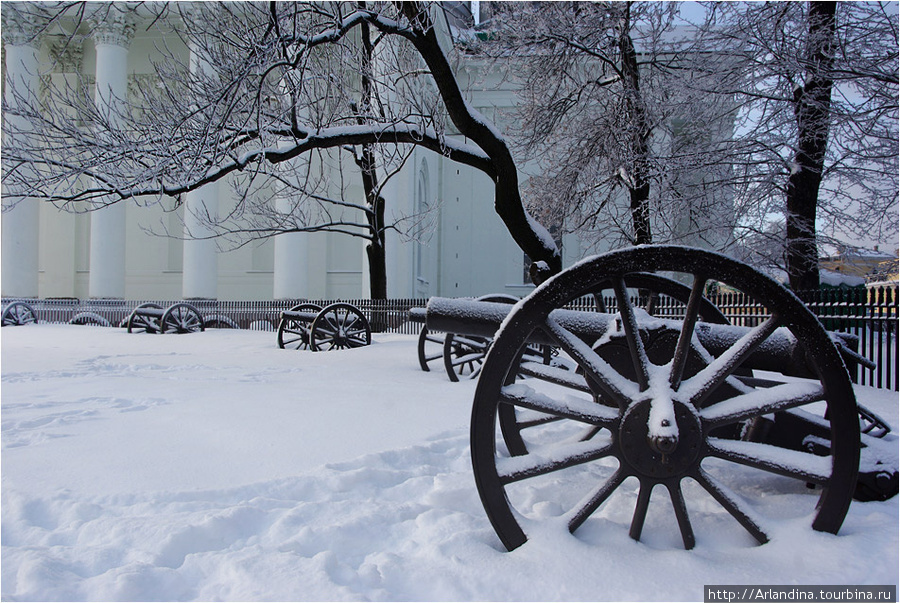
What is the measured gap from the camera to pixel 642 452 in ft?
7.27

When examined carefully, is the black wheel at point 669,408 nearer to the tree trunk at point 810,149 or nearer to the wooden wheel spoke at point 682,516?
the wooden wheel spoke at point 682,516

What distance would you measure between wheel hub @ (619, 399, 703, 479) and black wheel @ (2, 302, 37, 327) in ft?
78.5

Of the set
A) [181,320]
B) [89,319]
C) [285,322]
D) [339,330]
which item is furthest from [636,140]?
[89,319]

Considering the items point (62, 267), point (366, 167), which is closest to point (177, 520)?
point (366, 167)

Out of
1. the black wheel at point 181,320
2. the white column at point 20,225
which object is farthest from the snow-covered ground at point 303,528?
the white column at point 20,225

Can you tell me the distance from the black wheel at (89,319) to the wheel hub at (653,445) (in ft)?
78.7

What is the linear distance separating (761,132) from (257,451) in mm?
11236

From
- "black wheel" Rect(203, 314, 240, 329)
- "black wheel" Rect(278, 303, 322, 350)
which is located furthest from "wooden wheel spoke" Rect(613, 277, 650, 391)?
"black wheel" Rect(203, 314, 240, 329)

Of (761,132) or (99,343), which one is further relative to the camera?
(99,343)

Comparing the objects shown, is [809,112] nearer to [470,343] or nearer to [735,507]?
[470,343]

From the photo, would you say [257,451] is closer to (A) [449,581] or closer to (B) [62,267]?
(A) [449,581]

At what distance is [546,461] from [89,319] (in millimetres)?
24460

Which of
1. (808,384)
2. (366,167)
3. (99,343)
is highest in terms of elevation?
(366,167)

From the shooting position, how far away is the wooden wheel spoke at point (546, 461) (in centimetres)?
225
